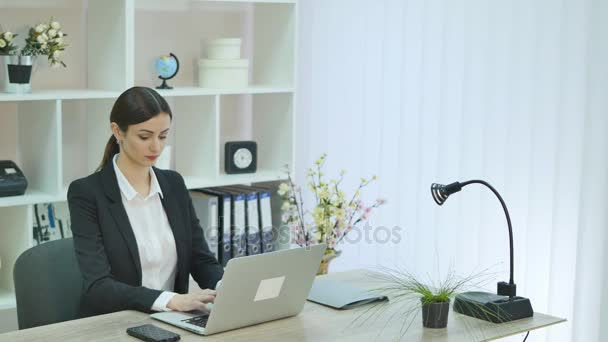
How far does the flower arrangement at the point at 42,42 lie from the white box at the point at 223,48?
751 millimetres

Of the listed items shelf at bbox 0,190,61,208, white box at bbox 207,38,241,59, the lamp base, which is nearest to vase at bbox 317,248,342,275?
the lamp base

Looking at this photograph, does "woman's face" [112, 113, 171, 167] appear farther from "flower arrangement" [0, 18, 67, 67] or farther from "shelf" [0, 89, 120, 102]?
"flower arrangement" [0, 18, 67, 67]

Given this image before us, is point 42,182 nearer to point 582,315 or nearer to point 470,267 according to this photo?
point 470,267

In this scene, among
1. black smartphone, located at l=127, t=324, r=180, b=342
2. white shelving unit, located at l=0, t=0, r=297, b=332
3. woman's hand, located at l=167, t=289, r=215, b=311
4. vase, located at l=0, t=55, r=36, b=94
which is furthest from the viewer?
white shelving unit, located at l=0, t=0, r=297, b=332

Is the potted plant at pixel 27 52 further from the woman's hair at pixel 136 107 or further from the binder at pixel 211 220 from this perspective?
the binder at pixel 211 220


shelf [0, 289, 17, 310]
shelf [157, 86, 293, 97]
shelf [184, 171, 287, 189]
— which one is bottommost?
shelf [0, 289, 17, 310]

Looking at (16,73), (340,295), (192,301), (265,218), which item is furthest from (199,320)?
(265,218)

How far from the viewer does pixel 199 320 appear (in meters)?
2.58

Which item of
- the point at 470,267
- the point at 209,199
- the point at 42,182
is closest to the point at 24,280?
the point at 42,182

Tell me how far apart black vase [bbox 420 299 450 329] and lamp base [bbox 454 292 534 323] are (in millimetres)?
144

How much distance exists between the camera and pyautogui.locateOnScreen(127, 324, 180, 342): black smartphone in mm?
2396

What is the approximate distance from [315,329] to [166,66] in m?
1.85

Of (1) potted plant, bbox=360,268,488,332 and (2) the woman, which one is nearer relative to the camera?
(1) potted plant, bbox=360,268,488,332

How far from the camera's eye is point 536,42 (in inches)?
146
